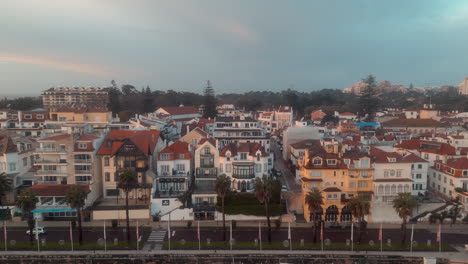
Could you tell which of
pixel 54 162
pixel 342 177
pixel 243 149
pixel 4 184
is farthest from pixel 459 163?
pixel 4 184

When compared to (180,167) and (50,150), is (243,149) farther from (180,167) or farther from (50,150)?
(50,150)

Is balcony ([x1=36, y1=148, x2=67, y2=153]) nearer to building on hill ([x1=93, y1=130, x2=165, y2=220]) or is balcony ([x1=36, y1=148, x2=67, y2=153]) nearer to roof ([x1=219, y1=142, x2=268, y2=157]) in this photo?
building on hill ([x1=93, y1=130, x2=165, y2=220])

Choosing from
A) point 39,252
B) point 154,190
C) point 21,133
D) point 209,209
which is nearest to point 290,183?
point 209,209

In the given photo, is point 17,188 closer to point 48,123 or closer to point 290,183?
point 48,123

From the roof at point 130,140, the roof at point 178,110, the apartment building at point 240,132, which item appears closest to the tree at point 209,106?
the roof at point 178,110

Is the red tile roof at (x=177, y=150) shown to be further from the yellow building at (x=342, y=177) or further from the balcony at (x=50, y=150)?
the yellow building at (x=342, y=177)

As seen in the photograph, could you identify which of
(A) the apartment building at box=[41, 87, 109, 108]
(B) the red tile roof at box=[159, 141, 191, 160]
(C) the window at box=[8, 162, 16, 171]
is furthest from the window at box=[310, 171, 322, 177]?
(A) the apartment building at box=[41, 87, 109, 108]
